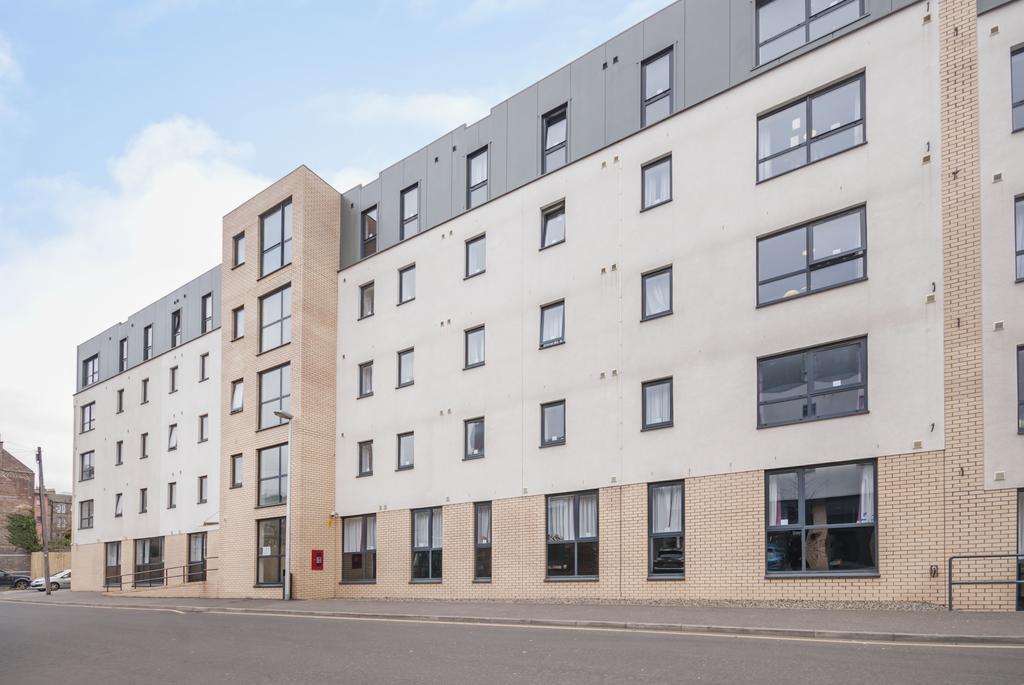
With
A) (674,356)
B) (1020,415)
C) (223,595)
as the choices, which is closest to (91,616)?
(223,595)

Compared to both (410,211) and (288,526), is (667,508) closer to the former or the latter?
(288,526)

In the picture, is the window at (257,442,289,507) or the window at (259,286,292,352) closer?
the window at (257,442,289,507)

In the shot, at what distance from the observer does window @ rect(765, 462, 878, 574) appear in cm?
1627

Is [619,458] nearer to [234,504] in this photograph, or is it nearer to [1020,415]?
[1020,415]

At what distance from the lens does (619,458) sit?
20.4 meters

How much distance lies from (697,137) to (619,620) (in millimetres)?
10633

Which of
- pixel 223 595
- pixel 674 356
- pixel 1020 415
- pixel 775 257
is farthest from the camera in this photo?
pixel 223 595

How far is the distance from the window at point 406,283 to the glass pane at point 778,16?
40.2 feet

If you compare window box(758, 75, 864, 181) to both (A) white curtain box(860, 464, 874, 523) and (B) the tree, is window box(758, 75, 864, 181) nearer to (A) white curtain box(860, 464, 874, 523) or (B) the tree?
A: (A) white curtain box(860, 464, 874, 523)

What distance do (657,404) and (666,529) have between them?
8.77ft

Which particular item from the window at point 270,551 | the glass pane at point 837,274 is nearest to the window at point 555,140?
the glass pane at point 837,274

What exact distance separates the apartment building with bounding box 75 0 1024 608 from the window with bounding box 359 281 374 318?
9 cm

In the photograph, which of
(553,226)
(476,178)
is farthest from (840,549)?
(476,178)

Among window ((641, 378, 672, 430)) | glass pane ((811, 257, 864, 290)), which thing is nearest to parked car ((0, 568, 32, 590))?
window ((641, 378, 672, 430))
